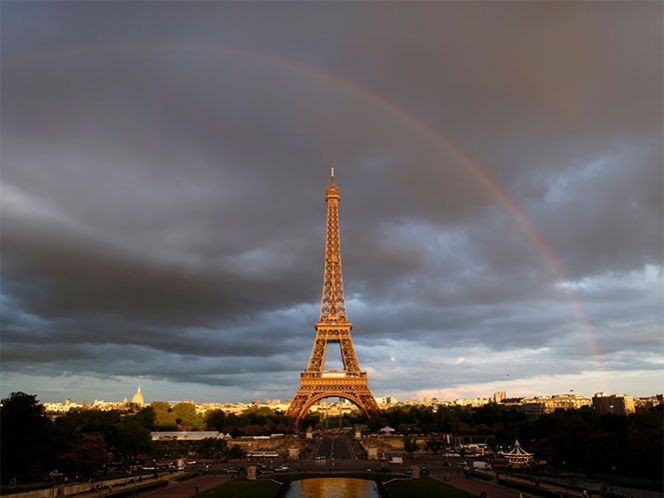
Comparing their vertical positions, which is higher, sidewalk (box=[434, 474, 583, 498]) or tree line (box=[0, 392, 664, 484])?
tree line (box=[0, 392, 664, 484])

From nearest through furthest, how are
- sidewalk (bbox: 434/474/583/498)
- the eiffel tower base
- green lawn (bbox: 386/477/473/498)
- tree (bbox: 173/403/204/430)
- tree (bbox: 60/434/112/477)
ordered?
sidewalk (bbox: 434/474/583/498) → green lawn (bbox: 386/477/473/498) → tree (bbox: 60/434/112/477) → the eiffel tower base → tree (bbox: 173/403/204/430)

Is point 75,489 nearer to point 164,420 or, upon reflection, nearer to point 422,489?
point 422,489

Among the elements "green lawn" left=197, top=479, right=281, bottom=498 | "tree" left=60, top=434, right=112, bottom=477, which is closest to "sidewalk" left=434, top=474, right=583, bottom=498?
"green lawn" left=197, top=479, right=281, bottom=498

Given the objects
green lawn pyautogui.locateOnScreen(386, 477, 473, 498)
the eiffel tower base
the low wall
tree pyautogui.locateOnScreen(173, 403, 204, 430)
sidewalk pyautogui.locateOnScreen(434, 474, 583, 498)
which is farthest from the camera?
tree pyautogui.locateOnScreen(173, 403, 204, 430)

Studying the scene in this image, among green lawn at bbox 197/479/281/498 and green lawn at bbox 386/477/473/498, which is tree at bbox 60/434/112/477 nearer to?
green lawn at bbox 197/479/281/498

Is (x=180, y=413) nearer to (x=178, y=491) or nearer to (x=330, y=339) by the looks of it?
(x=330, y=339)

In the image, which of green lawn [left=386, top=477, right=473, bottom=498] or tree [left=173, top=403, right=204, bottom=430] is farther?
tree [left=173, top=403, right=204, bottom=430]

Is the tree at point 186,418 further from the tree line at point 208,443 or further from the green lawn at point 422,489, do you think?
the green lawn at point 422,489
